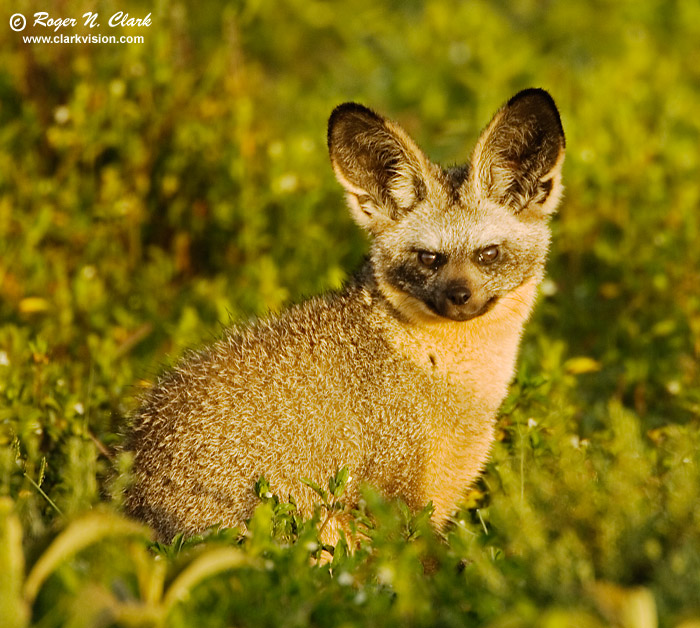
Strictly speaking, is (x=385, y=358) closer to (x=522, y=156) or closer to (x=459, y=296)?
(x=459, y=296)

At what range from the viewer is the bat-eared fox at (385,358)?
161 inches

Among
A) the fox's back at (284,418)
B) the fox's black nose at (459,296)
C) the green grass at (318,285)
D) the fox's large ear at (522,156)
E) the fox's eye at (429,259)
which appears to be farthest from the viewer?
the fox's eye at (429,259)

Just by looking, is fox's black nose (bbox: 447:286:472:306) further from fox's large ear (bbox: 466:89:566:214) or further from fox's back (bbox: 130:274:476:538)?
fox's large ear (bbox: 466:89:566:214)

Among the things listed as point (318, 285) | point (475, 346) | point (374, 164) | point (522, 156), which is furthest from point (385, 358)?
point (318, 285)

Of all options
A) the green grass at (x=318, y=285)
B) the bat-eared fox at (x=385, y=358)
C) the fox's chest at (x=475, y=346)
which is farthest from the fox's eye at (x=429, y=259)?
the green grass at (x=318, y=285)

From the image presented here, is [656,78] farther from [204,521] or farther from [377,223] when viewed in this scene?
[204,521]

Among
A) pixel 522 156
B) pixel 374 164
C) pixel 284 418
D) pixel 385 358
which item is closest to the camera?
pixel 284 418

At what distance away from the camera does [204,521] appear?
13.2ft

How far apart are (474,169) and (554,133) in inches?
14.8

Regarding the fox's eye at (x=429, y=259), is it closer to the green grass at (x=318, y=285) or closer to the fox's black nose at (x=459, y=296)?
the fox's black nose at (x=459, y=296)

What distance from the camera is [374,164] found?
4.68m

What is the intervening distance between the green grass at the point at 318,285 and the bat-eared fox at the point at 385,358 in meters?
0.26

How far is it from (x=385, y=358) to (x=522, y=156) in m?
1.09

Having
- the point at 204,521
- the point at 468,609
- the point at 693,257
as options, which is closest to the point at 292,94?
the point at 693,257
